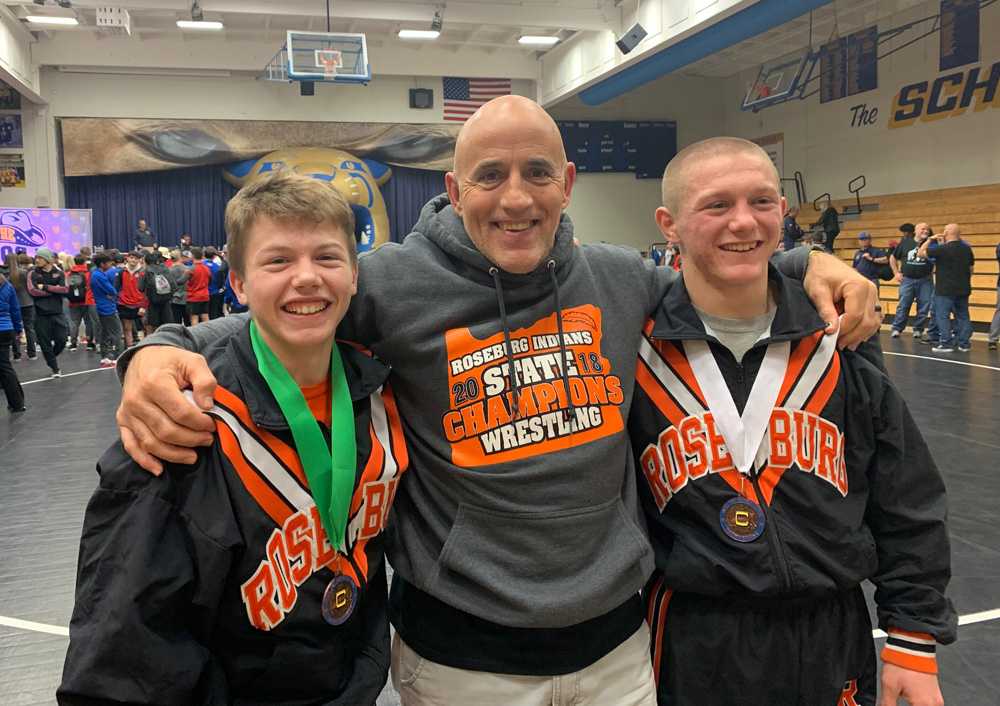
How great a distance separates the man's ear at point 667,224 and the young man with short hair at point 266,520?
0.68m

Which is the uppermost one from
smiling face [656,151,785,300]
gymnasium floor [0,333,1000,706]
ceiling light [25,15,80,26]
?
ceiling light [25,15,80,26]

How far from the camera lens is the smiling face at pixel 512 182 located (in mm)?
1475

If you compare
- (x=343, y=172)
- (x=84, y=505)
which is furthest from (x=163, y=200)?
(x=84, y=505)

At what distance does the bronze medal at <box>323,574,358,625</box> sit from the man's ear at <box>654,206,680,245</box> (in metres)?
0.96

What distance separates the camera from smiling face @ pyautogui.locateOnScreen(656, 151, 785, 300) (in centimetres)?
151

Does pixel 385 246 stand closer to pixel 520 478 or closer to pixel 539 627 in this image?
pixel 520 478

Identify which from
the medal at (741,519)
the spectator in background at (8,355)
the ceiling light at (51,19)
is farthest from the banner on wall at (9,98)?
the medal at (741,519)

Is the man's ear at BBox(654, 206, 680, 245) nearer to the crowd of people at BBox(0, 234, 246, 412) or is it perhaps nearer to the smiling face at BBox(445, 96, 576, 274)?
the smiling face at BBox(445, 96, 576, 274)

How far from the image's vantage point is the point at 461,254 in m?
1.51

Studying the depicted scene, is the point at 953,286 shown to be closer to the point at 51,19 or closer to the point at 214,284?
the point at 214,284

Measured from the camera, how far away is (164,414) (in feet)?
4.10

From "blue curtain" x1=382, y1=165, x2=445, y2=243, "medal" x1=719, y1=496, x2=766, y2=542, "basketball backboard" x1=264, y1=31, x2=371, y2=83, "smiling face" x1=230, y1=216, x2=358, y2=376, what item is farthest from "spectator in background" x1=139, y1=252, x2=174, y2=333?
"medal" x1=719, y1=496, x2=766, y2=542

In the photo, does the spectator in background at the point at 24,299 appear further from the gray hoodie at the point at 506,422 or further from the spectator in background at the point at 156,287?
the gray hoodie at the point at 506,422

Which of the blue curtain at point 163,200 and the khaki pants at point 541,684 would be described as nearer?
the khaki pants at point 541,684
